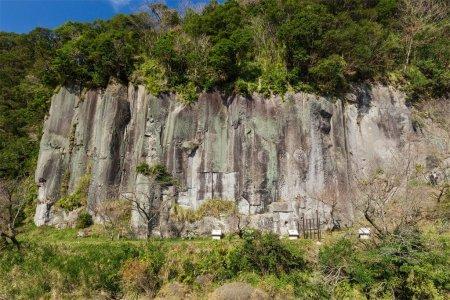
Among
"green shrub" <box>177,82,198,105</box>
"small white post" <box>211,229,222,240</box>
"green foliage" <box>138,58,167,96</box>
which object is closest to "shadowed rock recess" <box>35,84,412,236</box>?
"green shrub" <box>177,82,198,105</box>

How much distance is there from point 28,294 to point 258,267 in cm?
1089

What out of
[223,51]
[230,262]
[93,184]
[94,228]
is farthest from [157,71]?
[230,262]

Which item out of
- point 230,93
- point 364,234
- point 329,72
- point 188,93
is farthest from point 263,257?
point 329,72

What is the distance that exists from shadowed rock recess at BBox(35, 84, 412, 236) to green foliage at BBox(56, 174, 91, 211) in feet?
1.83

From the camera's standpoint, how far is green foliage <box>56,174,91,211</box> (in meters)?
27.3

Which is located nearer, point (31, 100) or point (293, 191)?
point (293, 191)

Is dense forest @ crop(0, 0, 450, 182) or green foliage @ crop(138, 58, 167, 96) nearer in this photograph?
dense forest @ crop(0, 0, 450, 182)

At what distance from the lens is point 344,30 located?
2734cm

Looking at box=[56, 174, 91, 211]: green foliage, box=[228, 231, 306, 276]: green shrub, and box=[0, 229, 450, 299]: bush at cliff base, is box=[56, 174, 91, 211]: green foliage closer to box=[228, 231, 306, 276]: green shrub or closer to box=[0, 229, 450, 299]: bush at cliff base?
box=[0, 229, 450, 299]: bush at cliff base

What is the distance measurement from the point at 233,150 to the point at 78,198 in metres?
11.7

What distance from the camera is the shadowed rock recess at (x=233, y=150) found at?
24.5m

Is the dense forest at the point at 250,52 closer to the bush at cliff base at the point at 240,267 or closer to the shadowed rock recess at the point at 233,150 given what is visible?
the shadowed rock recess at the point at 233,150

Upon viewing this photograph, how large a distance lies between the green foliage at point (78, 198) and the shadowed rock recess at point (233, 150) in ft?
1.83

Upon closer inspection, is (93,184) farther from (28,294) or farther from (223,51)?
(223,51)
